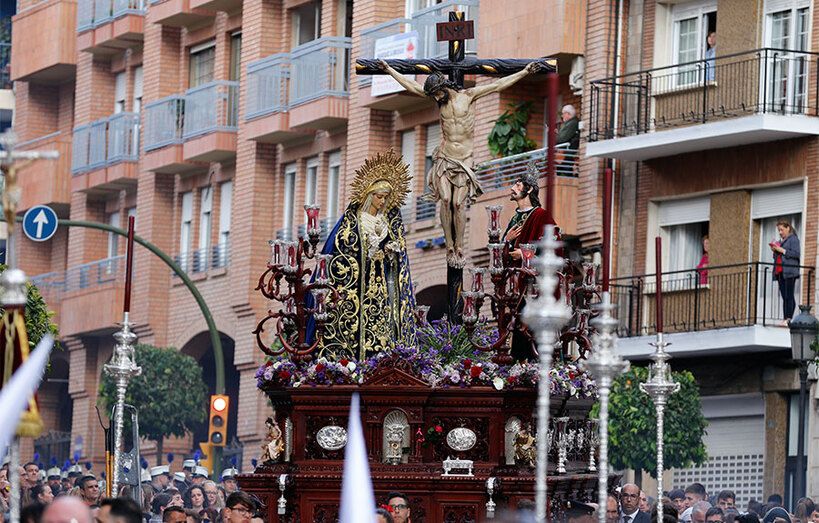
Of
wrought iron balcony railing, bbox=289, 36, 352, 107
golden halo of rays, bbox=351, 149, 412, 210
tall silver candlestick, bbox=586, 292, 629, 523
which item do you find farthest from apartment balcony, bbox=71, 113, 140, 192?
tall silver candlestick, bbox=586, 292, 629, 523

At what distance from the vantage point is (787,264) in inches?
1336

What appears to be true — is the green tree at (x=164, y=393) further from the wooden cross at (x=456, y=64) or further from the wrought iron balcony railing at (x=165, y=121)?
the wooden cross at (x=456, y=64)

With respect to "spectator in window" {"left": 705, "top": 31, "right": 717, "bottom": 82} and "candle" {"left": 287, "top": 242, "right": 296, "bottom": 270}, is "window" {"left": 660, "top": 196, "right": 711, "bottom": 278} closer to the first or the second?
"spectator in window" {"left": 705, "top": 31, "right": 717, "bottom": 82}

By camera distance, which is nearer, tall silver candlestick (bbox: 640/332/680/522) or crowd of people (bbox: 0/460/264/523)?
crowd of people (bbox: 0/460/264/523)

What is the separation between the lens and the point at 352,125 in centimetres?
4325

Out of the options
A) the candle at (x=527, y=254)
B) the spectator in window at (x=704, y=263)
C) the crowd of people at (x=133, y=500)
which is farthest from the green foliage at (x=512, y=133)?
the candle at (x=527, y=254)

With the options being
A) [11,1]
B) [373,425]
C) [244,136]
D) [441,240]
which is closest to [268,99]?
[244,136]

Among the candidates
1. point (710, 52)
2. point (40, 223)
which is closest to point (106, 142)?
point (40, 223)

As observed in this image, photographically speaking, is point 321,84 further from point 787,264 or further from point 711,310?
point 787,264

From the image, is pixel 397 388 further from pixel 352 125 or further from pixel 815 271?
pixel 352 125

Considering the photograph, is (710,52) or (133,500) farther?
(710,52)

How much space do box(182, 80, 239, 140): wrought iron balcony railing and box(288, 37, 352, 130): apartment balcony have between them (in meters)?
3.08

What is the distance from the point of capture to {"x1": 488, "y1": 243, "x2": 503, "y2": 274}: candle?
61.7 ft

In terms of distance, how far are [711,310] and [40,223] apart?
38.5 feet
